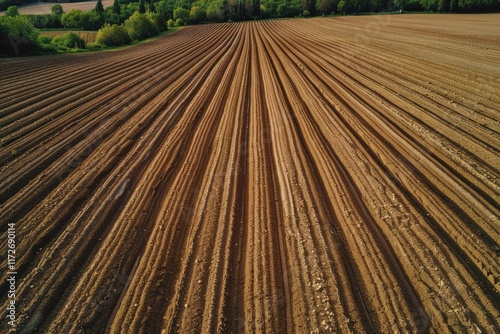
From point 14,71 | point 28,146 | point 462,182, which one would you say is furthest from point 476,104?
point 14,71

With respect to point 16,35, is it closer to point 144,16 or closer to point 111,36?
point 111,36

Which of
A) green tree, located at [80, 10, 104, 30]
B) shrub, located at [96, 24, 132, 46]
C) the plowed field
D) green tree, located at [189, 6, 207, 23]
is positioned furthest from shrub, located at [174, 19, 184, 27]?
the plowed field

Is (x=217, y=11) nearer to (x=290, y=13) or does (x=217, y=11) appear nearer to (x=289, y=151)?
(x=290, y=13)

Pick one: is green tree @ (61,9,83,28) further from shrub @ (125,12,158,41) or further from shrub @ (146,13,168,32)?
shrub @ (125,12,158,41)

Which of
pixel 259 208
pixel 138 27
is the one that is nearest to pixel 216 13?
pixel 138 27

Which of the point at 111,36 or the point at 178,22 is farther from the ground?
the point at 178,22

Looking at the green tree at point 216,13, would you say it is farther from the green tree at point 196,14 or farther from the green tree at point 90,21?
the green tree at point 90,21

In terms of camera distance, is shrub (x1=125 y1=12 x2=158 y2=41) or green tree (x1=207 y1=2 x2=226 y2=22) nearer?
shrub (x1=125 y1=12 x2=158 y2=41)
